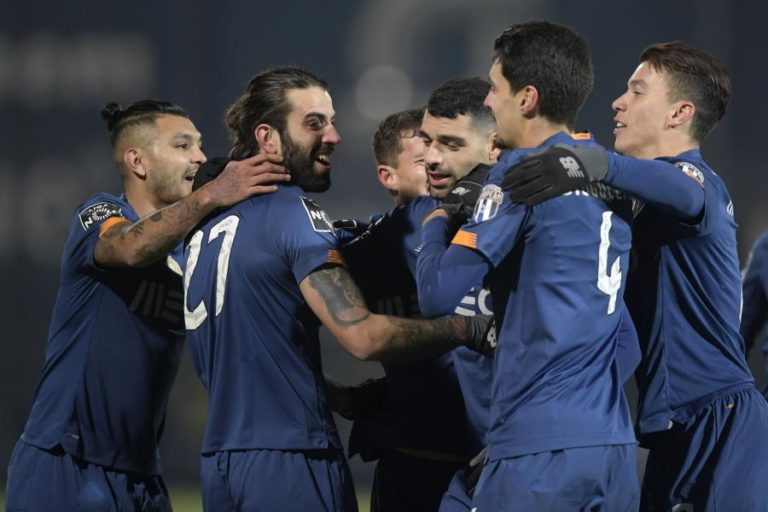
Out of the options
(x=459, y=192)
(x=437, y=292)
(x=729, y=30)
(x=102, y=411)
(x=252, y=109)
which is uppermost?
(x=729, y=30)

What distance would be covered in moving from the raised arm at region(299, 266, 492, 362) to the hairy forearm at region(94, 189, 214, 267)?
1.71 feet

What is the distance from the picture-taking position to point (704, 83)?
14.7ft

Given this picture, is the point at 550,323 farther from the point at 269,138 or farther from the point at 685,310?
the point at 269,138

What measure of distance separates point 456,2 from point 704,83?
5.43 meters

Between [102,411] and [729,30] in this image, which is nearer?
[102,411]

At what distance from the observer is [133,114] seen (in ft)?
17.8

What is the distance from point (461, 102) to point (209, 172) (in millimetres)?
932

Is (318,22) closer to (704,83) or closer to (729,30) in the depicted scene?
(729,30)

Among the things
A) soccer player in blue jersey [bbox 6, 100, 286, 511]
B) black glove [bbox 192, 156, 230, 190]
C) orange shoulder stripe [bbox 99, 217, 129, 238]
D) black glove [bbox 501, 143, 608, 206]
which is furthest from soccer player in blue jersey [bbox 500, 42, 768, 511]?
orange shoulder stripe [bbox 99, 217, 129, 238]

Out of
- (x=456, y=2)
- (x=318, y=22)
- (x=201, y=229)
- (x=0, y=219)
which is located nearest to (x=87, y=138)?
(x=0, y=219)

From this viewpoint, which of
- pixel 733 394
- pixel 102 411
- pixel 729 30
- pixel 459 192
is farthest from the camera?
pixel 729 30

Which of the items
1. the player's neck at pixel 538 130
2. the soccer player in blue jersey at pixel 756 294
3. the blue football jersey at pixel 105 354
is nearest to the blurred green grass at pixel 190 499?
the soccer player in blue jersey at pixel 756 294

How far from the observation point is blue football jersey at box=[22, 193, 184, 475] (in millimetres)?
4730

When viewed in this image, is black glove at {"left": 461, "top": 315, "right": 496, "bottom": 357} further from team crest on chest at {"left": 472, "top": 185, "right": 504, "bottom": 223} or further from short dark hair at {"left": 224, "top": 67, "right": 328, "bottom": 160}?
short dark hair at {"left": 224, "top": 67, "right": 328, "bottom": 160}
